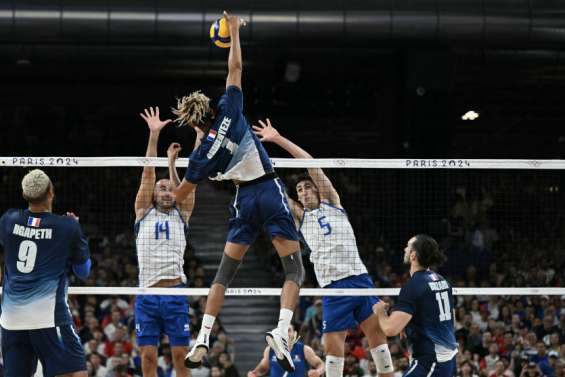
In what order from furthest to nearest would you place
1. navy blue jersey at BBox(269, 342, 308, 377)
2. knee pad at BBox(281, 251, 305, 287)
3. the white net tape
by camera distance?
navy blue jersey at BBox(269, 342, 308, 377)
the white net tape
knee pad at BBox(281, 251, 305, 287)

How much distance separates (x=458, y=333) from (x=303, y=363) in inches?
201

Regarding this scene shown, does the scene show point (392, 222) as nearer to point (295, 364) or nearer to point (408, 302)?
point (295, 364)

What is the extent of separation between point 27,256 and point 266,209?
2.09 metres

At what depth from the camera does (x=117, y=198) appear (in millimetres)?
23484

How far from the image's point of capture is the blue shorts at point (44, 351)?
7.28 m

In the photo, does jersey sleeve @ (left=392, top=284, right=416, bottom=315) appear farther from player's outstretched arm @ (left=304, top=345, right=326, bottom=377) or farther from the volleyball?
player's outstretched arm @ (left=304, top=345, right=326, bottom=377)

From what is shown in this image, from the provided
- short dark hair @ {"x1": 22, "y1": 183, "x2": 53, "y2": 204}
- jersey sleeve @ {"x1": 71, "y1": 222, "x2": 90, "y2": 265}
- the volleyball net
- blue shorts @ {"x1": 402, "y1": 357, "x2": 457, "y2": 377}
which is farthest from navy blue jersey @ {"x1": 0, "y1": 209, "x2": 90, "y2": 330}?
the volleyball net

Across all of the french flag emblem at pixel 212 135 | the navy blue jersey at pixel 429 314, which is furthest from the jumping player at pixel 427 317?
the french flag emblem at pixel 212 135

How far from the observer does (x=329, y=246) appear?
1029 cm

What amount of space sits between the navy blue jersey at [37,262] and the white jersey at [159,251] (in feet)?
9.06

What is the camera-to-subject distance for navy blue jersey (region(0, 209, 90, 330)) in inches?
286

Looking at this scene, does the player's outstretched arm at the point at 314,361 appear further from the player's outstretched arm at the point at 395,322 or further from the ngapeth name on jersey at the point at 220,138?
the ngapeth name on jersey at the point at 220,138

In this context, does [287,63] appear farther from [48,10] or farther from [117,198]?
[117,198]

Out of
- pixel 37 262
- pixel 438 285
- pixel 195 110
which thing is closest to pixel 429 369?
pixel 438 285
